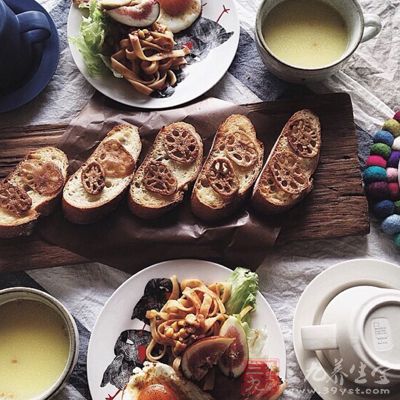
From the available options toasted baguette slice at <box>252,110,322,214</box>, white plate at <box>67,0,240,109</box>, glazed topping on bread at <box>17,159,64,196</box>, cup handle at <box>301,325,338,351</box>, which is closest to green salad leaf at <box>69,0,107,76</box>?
white plate at <box>67,0,240,109</box>

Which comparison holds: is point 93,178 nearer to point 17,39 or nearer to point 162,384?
point 17,39

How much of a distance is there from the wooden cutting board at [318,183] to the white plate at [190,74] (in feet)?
0.47

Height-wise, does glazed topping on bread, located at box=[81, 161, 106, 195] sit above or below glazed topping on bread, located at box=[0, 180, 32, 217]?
above

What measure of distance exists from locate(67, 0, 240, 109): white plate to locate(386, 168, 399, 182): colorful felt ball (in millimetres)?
524

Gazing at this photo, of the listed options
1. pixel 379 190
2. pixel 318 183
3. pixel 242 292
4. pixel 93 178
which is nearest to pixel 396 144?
pixel 379 190

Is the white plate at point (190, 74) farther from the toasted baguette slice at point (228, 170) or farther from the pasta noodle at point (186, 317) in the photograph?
the pasta noodle at point (186, 317)

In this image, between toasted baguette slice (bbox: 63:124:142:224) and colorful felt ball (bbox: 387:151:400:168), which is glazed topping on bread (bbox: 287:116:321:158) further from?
toasted baguette slice (bbox: 63:124:142:224)

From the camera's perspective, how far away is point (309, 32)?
190 cm

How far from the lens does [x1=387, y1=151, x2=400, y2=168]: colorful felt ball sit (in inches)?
74.9

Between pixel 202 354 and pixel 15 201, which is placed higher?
pixel 15 201

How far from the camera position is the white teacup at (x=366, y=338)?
1.58 meters

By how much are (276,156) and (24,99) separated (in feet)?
2.27

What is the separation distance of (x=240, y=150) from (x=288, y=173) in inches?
5.5

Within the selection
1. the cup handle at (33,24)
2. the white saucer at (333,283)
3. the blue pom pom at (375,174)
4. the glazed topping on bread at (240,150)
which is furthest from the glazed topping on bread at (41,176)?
the blue pom pom at (375,174)
